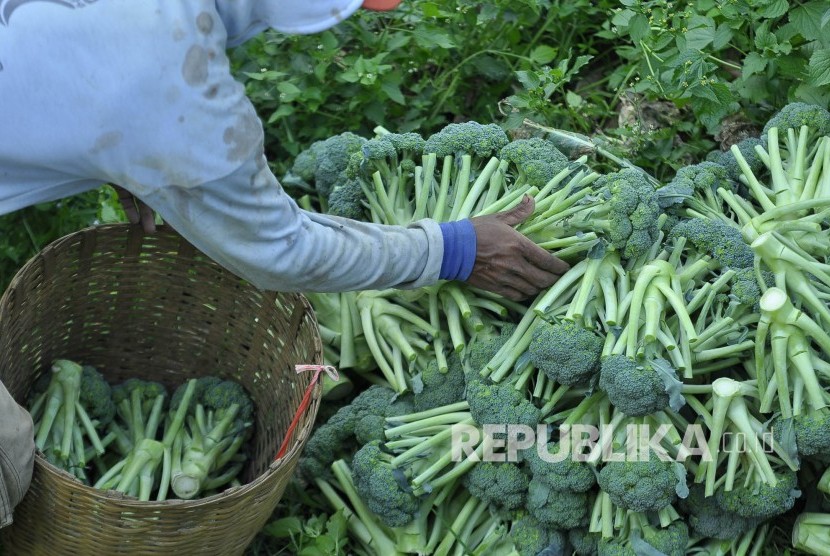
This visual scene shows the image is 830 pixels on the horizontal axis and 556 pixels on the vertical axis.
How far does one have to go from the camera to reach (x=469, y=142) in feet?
9.72

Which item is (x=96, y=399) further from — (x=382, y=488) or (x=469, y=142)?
(x=469, y=142)

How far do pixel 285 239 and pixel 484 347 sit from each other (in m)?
0.78

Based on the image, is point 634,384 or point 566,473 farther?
point 566,473

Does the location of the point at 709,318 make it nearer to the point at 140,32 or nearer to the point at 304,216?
the point at 304,216

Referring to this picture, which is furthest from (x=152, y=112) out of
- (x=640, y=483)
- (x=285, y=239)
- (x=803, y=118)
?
(x=803, y=118)

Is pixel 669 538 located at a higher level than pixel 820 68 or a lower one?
Result: lower

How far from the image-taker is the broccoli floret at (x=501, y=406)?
2.60 m

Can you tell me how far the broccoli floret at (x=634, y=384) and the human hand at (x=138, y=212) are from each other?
4.46 ft

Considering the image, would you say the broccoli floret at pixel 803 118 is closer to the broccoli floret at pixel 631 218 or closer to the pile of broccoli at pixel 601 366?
the pile of broccoli at pixel 601 366

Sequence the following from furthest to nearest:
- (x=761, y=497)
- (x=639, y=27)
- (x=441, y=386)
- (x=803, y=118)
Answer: (x=639, y=27)
(x=803, y=118)
(x=441, y=386)
(x=761, y=497)

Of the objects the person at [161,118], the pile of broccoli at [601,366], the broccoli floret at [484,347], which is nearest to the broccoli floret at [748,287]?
the pile of broccoli at [601,366]

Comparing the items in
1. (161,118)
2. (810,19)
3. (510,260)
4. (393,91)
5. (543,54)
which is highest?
(161,118)

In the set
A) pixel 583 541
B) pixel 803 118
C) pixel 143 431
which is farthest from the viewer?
pixel 143 431

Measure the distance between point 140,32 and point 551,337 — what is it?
124 cm
